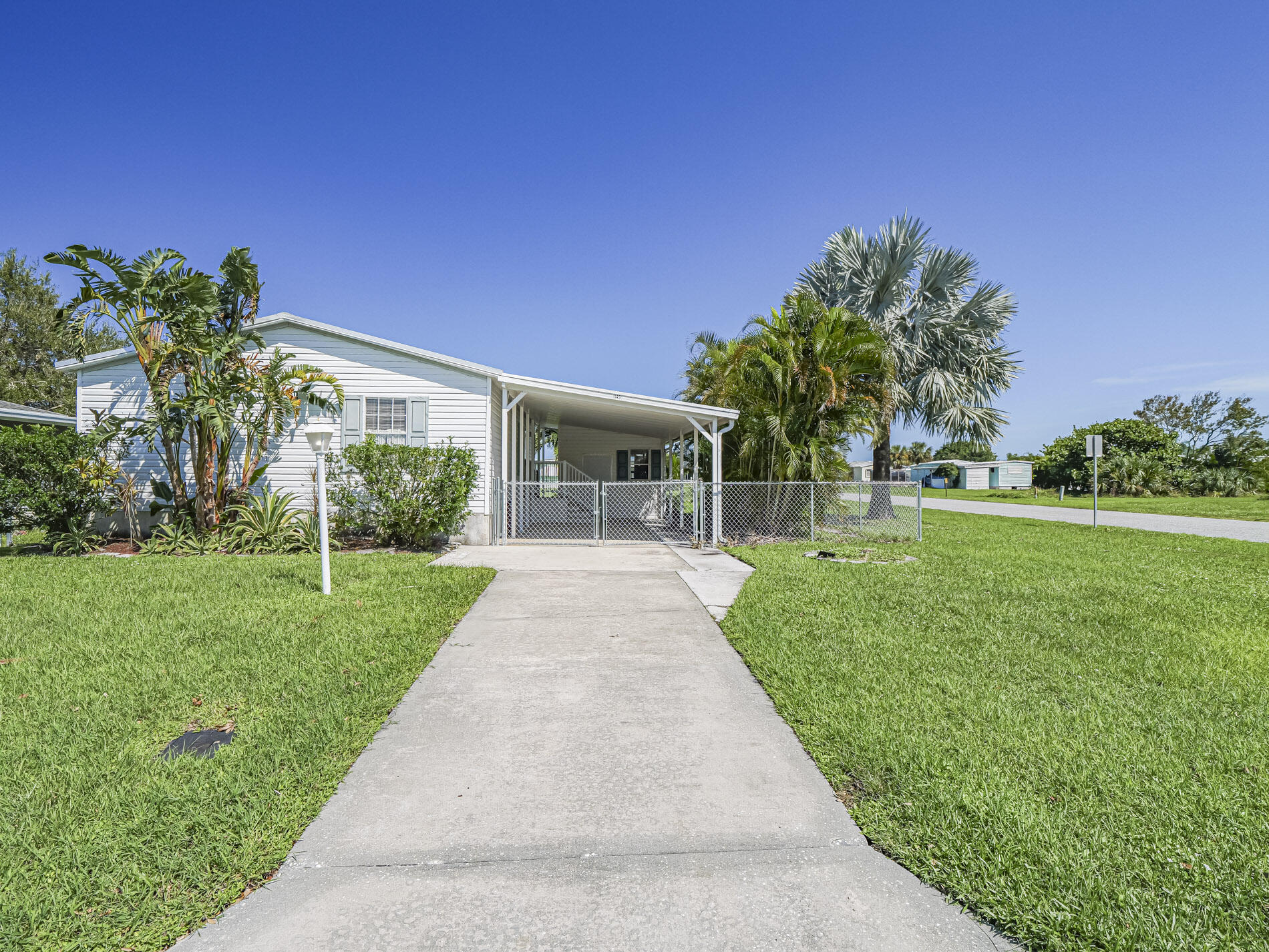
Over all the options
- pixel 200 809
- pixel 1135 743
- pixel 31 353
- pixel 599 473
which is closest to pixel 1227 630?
pixel 1135 743

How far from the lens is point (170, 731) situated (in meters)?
3.30

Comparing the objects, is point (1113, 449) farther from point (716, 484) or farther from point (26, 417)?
point (26, 417)

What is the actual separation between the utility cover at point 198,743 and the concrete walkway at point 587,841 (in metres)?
0.77

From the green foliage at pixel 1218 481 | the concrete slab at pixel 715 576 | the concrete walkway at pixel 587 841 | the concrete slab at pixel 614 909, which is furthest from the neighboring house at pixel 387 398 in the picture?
the green foliage at pixel 1218 481

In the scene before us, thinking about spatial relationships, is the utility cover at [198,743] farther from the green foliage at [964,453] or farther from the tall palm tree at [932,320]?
the green foliage at [964,453]

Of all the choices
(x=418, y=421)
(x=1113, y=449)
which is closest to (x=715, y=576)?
(x=418, y=421)

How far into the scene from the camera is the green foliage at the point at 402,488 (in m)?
10.6

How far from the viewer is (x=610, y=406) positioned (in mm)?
12500

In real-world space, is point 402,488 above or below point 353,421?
below

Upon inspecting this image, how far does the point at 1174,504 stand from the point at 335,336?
29.9 metres

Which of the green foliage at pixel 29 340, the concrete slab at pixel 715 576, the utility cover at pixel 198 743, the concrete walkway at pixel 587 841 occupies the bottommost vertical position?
the concrete walkway at pixel 587 841

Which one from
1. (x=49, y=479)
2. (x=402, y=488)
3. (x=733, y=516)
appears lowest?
(x=733, y=516)

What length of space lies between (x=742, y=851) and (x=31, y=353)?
3608 cm

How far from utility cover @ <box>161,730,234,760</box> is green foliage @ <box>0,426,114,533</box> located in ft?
30.3
